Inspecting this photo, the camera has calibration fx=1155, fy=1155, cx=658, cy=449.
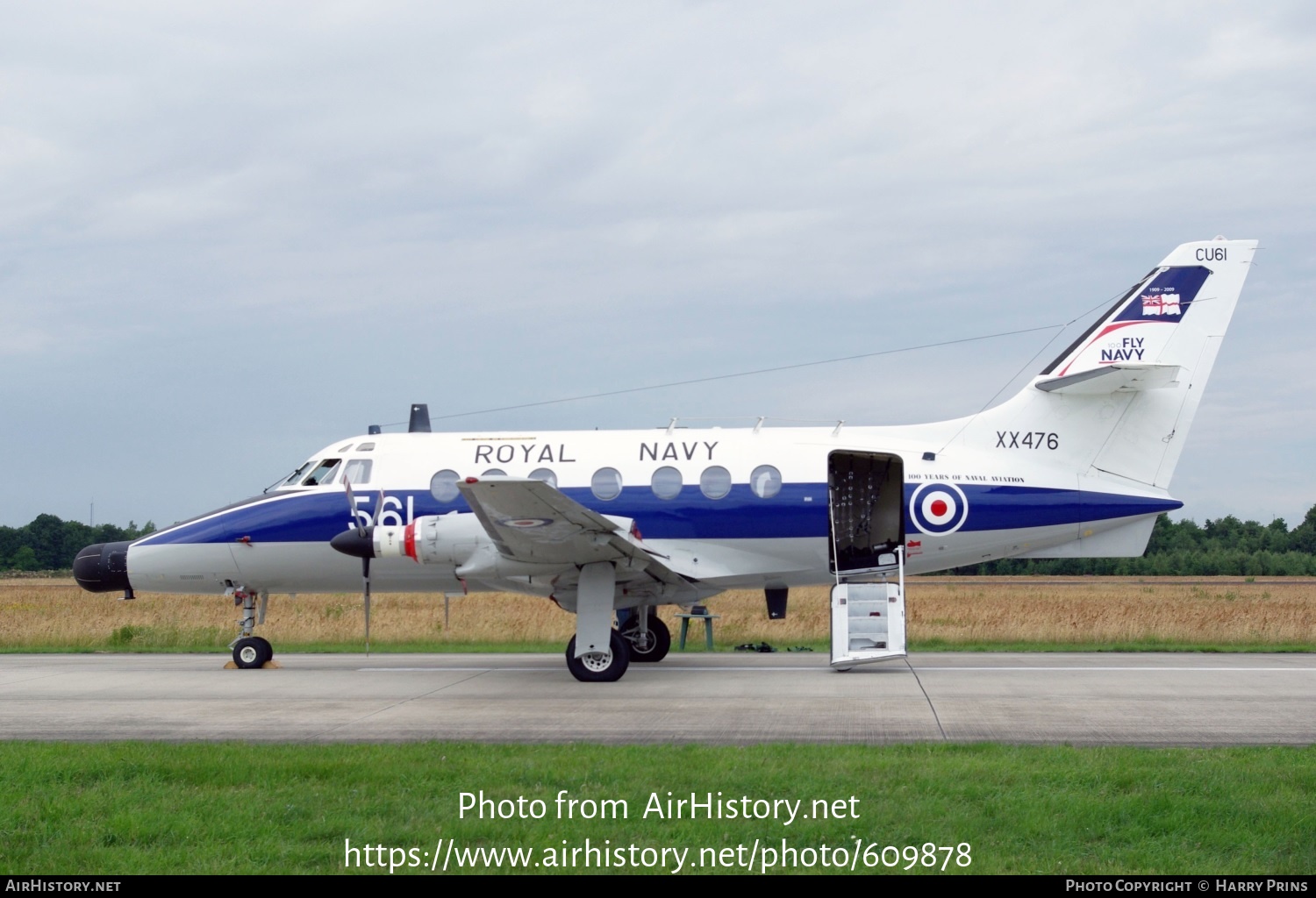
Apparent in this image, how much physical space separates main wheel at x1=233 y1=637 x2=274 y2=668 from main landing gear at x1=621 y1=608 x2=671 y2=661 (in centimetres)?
578

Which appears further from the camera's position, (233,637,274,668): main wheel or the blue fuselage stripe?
(233,637,274,668): main wheel

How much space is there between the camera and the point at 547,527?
1475 cm

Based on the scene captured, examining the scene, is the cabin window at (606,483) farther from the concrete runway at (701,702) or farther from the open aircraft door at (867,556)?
the open aircraft door at (867,556)

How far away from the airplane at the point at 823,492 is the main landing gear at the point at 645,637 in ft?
0.67

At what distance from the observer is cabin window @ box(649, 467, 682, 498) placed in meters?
17.4

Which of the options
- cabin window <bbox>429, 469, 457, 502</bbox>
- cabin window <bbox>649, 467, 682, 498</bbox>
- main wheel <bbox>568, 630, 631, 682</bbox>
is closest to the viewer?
main wheel <bbox>568, 630, 631, 682</bbox>

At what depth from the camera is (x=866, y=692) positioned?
46.5 ft

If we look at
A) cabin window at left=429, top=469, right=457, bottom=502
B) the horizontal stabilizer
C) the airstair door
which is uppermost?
the horizontal stabilizer

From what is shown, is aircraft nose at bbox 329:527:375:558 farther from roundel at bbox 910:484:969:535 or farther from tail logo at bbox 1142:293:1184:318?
tail logo at bbox 1142:293:1184:318

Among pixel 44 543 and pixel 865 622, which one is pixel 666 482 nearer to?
pixel 865 622

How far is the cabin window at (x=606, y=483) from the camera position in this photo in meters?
17.5

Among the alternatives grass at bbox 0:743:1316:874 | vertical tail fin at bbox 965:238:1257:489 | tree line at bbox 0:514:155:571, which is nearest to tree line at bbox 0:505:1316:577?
tree line at bbox 0:514:155:571

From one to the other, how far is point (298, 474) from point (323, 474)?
1.59 ft

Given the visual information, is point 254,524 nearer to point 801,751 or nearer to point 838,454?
point 838,454
